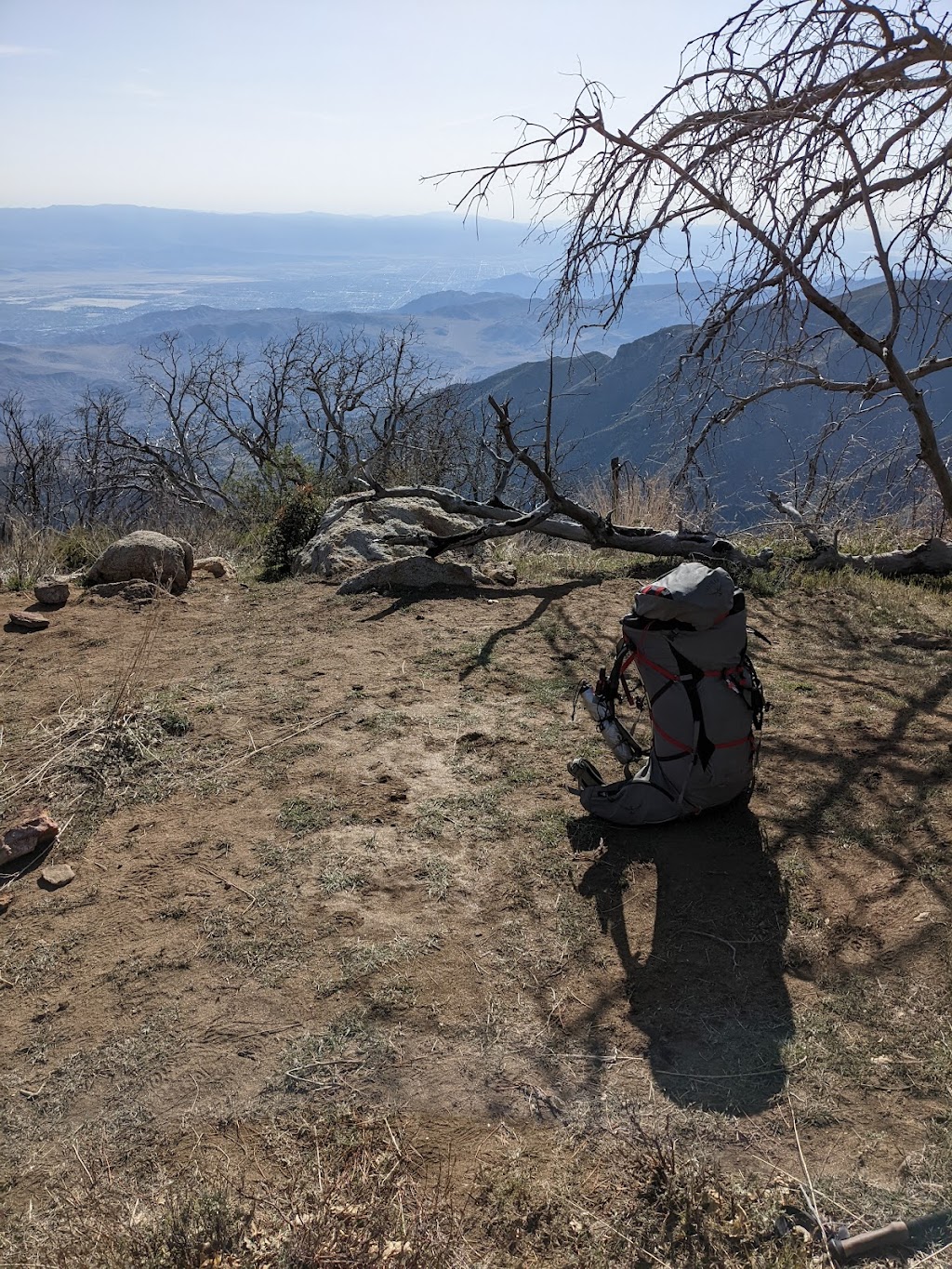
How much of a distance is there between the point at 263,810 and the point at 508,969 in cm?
141

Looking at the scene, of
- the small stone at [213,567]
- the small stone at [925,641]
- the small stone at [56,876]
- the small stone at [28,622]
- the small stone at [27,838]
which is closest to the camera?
the small stone at [56,876]

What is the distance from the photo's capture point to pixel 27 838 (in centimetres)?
334

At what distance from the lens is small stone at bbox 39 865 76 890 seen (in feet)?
10.5

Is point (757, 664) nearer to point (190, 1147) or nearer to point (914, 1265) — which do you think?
point (914, 1265)

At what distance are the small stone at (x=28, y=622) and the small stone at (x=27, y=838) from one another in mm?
2688

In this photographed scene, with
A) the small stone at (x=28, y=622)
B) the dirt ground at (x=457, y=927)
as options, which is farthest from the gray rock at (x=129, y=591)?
the dirt ground at (x=457, y=927)

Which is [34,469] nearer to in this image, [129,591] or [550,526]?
[129,591]

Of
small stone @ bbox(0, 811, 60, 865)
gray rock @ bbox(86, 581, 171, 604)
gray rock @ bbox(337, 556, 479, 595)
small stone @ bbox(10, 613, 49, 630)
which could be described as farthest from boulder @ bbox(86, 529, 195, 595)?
small stone @ bbox(0, 811, 60, 865)

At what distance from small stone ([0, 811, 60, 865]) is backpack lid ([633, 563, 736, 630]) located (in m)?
2.58

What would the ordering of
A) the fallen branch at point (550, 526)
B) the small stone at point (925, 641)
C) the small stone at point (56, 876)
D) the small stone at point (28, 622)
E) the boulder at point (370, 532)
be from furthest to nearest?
the boulder at point (370, 532)
the fallen branch at point (550, 526)
the small stone at point (28, 622)
the small stone at point (925, 641)
the small stone at point (56, 876)

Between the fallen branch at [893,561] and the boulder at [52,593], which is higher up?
the fallen branch at [893,561]

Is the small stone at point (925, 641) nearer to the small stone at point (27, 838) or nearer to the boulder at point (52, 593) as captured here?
the small stone at point (27, 838)

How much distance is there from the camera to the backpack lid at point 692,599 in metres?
3.09

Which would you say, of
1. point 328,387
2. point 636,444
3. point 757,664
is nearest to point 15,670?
point 757,664
